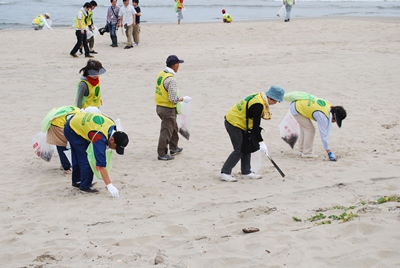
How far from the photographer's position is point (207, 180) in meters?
8.27

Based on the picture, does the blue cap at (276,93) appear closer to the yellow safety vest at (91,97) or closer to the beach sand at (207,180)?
the beach sand at (207,180)

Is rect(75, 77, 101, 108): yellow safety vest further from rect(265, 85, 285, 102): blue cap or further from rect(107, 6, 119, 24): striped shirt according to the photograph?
rect(107, 6, 119, 24): striped shirt

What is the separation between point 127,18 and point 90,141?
13.5 metres

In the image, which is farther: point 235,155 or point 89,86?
point 89,86

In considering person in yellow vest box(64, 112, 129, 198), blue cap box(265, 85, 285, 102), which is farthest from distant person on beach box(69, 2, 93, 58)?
blue cap box(265, 85, 285, 102)

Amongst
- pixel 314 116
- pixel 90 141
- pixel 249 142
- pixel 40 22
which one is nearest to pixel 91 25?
pixel 40 22

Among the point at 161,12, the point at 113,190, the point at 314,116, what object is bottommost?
the point at 113,190

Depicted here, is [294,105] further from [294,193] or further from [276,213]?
[276,213]

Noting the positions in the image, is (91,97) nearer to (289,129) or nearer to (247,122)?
(247,122)

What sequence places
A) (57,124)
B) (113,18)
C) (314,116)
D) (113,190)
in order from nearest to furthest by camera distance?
(113,190)
(57,124)
(314,116)
(113,18)

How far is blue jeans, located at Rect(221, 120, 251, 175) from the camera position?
26.2 feet

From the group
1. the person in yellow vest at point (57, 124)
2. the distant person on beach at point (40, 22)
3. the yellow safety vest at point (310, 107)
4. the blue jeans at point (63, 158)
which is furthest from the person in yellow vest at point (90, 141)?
the distant person on beach at point (40, 22)

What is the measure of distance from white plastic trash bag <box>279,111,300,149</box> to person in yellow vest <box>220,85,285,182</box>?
1556 mm

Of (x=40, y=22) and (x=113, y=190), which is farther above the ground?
(x=40, y=22)
